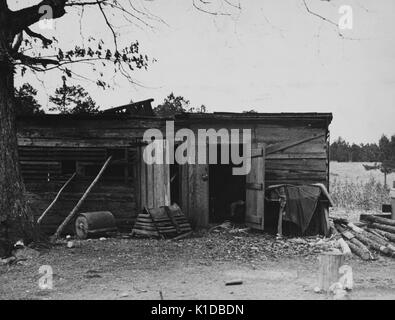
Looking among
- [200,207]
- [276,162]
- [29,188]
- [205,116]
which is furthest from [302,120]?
[29,188]

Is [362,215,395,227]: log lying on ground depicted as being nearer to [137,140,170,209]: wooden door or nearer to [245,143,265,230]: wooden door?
[245,143,265,230]: wooden door

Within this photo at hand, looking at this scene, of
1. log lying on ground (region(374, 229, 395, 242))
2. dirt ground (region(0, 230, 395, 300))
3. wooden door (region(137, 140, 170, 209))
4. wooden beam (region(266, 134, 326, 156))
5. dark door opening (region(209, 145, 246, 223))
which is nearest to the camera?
dirt ground (region(0, 230, 395, 300))

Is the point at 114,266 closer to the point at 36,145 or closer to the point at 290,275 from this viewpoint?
the point at 290,275

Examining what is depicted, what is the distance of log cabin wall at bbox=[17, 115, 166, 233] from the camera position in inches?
482

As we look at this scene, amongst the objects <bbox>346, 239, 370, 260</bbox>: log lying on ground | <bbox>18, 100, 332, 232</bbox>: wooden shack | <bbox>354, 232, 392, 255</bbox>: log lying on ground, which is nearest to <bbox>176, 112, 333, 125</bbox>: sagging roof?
<bbox>18, 100, 332, 232</bbox>: wooden shack

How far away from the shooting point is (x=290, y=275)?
741cm

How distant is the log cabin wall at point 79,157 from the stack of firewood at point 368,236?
212 inches

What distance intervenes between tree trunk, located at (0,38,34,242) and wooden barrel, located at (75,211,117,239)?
1.89 meters

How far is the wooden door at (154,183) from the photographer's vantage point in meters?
12.0

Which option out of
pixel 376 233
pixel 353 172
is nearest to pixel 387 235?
pixel 376 233

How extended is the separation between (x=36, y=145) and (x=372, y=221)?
9.10m

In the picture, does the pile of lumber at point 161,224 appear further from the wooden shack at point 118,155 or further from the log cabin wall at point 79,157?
the log cabin wall at point 79,157

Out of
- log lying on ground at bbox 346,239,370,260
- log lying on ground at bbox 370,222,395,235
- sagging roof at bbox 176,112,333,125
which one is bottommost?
log lying on ground at bbox 346,239,370,260

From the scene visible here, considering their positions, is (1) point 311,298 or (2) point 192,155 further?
(2) point 192,155
